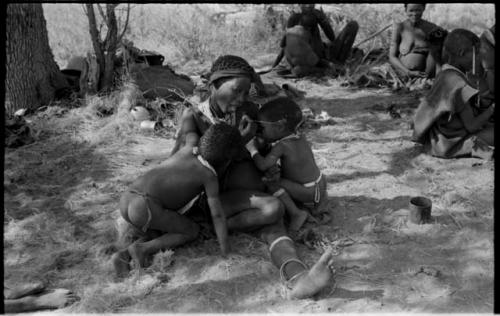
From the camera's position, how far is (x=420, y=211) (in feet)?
12.6

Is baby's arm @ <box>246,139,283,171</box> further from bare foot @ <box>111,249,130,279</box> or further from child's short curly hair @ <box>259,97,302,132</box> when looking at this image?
bare foot @ <box>111,249,130,279</box>

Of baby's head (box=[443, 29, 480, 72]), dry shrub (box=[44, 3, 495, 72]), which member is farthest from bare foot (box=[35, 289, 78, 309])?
dry shrub (box=[44, 3, 495, 72])

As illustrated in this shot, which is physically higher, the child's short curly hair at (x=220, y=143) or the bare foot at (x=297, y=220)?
the child's short curly hair at (x=220, y=143)

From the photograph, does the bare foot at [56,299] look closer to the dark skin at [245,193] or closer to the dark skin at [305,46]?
the dark skin at [245,193]

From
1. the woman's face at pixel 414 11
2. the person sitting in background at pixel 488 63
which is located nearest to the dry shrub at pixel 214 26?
the woman's face at pixel 414 11

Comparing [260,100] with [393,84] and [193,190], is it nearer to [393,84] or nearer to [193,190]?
[393,84]

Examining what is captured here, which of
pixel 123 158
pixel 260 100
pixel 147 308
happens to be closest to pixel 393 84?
pixel 260 100

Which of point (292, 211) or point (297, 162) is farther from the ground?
point (297, 162)

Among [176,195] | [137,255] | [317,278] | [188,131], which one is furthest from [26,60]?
[317,278]

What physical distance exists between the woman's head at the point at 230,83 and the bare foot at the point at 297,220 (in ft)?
2.84

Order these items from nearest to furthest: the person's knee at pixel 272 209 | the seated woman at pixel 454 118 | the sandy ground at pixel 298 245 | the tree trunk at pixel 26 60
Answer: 1. the sandy ground at pixel 298 245
2. the person's knee at pixel 272 209
3. the seated woman at pixel 454 118
4. the tree trunk at pixel 26 60

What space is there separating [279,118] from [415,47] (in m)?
4.69

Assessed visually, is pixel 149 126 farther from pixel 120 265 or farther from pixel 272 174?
pixel 120 265

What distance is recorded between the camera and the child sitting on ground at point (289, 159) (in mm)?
3689
